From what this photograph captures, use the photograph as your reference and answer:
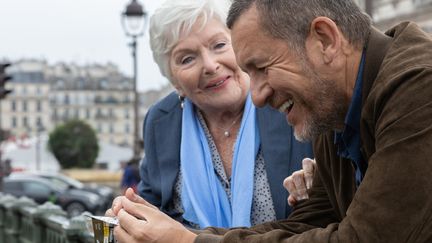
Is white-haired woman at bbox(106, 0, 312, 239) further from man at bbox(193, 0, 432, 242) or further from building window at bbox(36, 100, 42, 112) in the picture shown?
building window at bbox(36, 100, 42, 112)

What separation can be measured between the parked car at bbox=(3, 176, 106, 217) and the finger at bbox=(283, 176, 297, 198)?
28914 mm

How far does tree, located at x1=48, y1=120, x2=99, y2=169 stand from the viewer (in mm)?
87000

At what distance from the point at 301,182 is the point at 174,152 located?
668 millimetres

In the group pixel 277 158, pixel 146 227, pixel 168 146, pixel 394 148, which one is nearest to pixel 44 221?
pixel 168 146

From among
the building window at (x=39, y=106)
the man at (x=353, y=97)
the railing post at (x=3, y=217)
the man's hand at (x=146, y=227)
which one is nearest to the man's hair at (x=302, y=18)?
the man at (x=353, y=97)

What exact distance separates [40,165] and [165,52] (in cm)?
8345

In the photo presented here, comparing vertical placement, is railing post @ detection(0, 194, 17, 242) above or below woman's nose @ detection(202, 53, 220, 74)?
below

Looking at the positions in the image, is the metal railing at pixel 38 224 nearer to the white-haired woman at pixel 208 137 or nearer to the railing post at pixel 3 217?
the railing post at pixel 3 217

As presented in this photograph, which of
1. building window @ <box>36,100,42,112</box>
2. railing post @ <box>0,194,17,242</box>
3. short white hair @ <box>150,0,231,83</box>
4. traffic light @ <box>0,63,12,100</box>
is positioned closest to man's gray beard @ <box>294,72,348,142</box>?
short white hair @ <box>150,0,231,83</box>

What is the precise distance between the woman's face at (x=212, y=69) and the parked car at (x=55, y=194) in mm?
28436

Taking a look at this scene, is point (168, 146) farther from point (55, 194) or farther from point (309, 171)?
point (55, 194)

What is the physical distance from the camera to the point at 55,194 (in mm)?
32312

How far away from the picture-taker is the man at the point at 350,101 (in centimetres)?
197

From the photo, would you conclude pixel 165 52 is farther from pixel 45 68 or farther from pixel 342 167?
pixel 45 68
